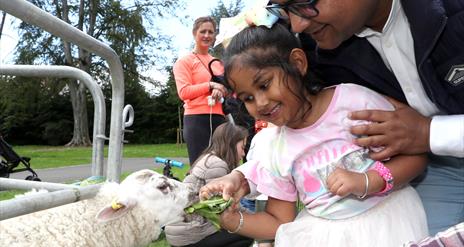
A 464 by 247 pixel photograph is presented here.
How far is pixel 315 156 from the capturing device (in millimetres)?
1779

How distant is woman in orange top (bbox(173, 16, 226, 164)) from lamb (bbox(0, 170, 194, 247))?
78.8 inches

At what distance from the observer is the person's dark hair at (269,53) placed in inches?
69.1

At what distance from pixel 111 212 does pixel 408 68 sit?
5.04ft

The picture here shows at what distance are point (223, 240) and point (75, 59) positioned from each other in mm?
26889

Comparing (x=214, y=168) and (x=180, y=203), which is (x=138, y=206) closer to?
(x=180, y=203)

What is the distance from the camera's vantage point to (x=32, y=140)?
116 feet

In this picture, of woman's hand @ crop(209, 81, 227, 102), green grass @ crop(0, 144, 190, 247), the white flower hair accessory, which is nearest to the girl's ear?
the white flower hair accessory

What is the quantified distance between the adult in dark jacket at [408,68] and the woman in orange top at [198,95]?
3072mm

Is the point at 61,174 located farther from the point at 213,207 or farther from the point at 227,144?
the point at 213,207

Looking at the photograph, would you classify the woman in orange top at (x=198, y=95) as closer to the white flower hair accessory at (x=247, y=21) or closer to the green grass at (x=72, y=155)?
the white flower hair accessory at (x=247, y=21)

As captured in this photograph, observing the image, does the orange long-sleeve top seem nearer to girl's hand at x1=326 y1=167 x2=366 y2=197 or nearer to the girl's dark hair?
the girl's dark hair

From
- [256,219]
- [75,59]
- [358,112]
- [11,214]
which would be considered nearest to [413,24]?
[358,112]

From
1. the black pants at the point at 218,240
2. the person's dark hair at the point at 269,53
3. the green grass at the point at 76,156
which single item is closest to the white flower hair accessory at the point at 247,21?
the person's dark hair at the point at 269,53

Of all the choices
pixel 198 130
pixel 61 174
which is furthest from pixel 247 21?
pixel 61 174
